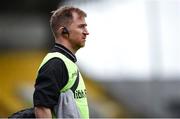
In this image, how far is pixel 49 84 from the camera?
13.4 ft

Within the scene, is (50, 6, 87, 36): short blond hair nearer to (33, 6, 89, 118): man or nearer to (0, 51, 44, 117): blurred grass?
(33, 6, 89, 118): man

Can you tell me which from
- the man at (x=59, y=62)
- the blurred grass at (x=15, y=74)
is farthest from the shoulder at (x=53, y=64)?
the blurred grass at (x=15, y=74)

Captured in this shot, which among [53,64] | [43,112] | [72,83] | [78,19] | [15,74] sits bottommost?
[43,112]

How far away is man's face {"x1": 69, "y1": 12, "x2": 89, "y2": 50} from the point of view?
4320 mm

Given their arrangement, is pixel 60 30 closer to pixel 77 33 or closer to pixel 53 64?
pixel 77 33

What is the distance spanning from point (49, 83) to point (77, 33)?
1.40ft

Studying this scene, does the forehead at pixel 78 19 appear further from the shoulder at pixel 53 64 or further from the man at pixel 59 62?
the shoulder at pixel 53 64

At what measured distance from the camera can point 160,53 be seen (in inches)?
1001

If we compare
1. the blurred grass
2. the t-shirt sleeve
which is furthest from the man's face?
the blurred grass

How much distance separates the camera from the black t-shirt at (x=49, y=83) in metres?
4.06

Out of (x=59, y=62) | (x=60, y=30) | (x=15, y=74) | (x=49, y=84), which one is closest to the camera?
(x=49, y=84)

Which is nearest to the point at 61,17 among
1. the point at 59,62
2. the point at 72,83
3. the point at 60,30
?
the point at 60,30

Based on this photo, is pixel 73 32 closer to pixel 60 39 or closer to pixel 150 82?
pixel 60 39

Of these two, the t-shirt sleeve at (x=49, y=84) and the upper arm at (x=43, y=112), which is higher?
the t-shirt sleeve at (x=49, y=84)
